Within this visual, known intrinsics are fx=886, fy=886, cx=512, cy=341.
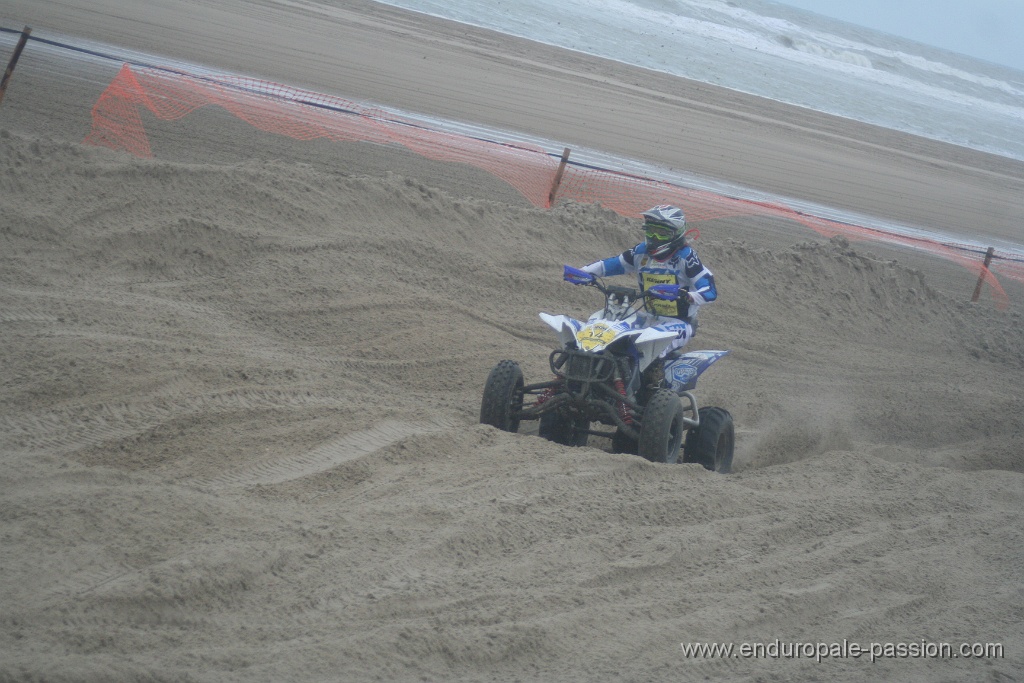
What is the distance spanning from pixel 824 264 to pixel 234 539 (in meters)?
10.3

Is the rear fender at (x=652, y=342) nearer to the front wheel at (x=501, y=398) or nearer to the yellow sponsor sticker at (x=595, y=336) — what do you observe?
the yellow sponsor sticker at (x=595, y=336)

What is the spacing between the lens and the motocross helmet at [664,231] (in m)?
6.99

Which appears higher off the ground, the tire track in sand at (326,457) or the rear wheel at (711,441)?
the rear wheel at (711,441)

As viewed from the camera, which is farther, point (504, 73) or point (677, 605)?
point (504, 73)

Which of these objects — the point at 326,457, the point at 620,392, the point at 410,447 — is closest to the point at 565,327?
the point at 620,392

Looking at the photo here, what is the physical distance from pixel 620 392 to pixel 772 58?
47664 millimetres

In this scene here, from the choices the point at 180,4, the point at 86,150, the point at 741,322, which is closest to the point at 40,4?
the point at 180,4

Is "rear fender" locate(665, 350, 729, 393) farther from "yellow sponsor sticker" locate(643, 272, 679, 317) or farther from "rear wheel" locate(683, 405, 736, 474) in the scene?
"yellow sponsor sticker" locate(643, 272, 679, 317)

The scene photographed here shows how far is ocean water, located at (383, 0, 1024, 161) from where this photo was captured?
34.2 m

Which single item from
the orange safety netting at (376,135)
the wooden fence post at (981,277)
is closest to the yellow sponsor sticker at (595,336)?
the orange safety netting at (376,135)

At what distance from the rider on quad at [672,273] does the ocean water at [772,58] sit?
81.8 ft

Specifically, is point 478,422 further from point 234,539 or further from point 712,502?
point 234,539

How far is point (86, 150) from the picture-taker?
30.6 feet

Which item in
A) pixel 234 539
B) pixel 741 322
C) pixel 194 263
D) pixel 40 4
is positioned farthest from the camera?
pixel 40 4
